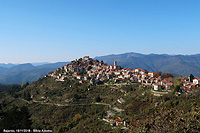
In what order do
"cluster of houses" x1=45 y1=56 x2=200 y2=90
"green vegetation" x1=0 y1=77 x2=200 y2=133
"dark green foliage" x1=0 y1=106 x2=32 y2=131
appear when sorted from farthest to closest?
"cluster of houses" x1=45 y1=56 x2=200 y2=90 < "green vegetation" x1=0 y1=77 x2=200 y2=133 < "dark green foliage" x1=0 y1=106 x2=32 y2=131

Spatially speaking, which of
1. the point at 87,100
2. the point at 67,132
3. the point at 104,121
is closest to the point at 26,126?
the point at 67,132

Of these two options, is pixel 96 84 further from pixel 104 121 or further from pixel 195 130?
pixel 195 130

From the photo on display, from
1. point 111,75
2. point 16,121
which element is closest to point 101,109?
point 16,121

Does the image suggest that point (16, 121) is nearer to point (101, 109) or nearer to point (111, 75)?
point (101, 109)

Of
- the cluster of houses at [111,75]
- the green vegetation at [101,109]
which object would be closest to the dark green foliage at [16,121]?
the green vegetation at [101,109]

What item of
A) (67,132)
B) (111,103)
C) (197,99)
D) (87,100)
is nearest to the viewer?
(67,132)

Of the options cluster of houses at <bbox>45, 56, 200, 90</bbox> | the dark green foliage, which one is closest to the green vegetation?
the dark green foliage

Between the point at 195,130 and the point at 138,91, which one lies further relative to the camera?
the point at 138,91

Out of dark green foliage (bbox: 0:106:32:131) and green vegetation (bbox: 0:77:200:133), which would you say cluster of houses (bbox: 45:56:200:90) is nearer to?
green vegetation (bbox: 0:77:200:133)

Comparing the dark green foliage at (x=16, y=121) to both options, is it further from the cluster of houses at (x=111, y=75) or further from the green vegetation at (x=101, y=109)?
the cluster of houses at (x=111, y=75)

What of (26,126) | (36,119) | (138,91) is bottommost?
(36,119)
